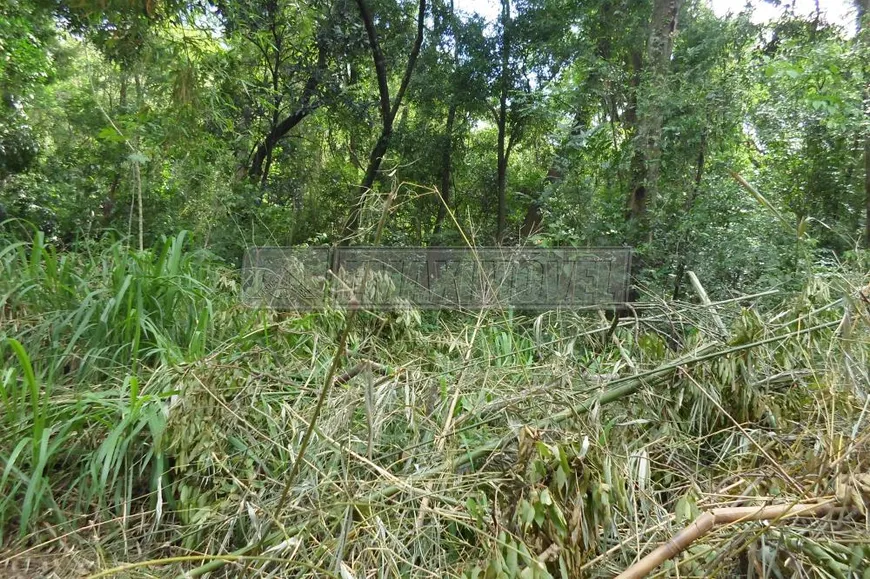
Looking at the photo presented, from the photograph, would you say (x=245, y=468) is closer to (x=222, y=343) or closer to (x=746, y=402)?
(x=222, y=343)

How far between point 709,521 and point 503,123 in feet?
21.5

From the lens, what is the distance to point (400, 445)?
1.54 meters

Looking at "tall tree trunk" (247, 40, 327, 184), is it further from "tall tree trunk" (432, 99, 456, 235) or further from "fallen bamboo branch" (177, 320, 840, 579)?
"fallen bamboo branch" (177, 320, 840, 579)

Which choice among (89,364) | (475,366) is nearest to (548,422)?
(475,366)

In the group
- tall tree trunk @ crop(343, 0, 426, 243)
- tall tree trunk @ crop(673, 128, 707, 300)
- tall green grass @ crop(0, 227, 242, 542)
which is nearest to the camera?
tall green grass @ crop(0, 227, 242, 542)

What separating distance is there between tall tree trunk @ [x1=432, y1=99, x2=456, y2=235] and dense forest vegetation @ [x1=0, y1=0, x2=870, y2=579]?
6.59 feet

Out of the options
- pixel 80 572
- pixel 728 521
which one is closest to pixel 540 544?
pixel 728 521

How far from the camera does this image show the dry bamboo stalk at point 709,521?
94cm

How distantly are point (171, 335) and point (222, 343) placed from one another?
0.69 ft

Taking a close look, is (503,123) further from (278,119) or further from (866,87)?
(866,87)

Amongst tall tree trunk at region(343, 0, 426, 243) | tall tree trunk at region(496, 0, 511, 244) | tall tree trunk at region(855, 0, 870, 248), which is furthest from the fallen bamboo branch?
tall tree trunk at region(343, 0, 426, 243)

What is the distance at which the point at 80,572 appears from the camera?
47.1 inches

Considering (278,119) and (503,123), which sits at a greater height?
(503,123)

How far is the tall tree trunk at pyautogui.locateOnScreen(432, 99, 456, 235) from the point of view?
22.6 feet
